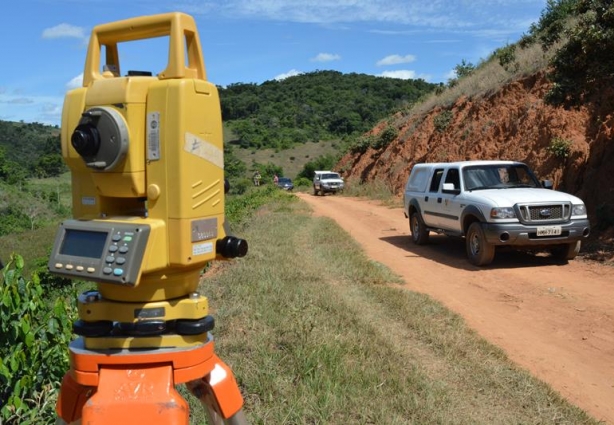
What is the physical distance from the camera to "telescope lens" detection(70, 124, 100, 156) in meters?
1.98

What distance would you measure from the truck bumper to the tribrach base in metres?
7.79

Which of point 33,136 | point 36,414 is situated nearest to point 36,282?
point 36,414

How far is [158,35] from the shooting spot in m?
2.21

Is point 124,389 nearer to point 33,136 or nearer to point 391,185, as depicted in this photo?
point 391,185

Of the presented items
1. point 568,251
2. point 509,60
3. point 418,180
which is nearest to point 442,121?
point 509,60

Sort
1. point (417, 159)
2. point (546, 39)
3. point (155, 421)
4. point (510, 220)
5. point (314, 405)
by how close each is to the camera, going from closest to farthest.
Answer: point (155, 421) → point (314, 405) → point (510, 220) → point (546, 39) → point (417, 159)

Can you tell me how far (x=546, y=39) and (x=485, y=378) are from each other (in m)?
20.9

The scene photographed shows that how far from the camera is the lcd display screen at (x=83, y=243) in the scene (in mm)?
1962

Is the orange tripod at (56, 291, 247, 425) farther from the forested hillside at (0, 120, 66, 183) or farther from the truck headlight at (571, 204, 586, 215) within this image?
the forested hillside at (0, 120, 66, 183)

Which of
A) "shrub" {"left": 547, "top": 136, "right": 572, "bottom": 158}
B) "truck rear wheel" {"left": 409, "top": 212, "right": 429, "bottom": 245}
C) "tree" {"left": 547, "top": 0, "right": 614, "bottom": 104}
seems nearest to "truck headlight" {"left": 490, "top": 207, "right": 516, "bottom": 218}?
"truck rear wheel" {"left": 409, "top": 212, "right": 429, "bottom": 245}

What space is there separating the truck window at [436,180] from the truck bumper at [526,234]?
272 cm

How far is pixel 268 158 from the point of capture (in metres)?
83.8

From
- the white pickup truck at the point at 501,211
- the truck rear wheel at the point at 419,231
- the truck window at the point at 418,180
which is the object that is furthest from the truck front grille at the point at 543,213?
the truck window at the point at 418,180

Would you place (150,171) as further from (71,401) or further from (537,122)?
Answer: (537,122)
